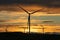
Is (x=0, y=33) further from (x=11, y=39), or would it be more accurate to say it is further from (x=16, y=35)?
(x=11, y=39)

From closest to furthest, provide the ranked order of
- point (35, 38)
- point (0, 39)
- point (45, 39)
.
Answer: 1. point (0, 39)
2. point (45, 39)
3. point (35, 38)

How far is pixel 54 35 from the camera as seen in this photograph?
603 ft

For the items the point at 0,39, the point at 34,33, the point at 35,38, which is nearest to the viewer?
the point at 0,39

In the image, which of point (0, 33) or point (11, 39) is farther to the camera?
point (0, 33)

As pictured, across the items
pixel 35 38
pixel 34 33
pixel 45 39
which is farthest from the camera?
pixel 34 33

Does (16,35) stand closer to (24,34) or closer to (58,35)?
(24,34)

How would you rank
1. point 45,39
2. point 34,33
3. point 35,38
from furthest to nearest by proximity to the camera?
point 34,33, point 35,38, point 45,39

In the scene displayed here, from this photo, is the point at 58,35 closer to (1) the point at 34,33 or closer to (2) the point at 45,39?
(1) the point at 34,33

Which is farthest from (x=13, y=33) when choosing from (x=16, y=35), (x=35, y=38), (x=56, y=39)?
(x=56, y=39)

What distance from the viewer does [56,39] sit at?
6668 inches

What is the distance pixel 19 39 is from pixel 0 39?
1377 centimetres

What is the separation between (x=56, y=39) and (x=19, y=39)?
2765 cm

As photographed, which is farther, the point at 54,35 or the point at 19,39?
the point at 54,35

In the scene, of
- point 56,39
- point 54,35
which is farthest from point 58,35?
point 56,39
